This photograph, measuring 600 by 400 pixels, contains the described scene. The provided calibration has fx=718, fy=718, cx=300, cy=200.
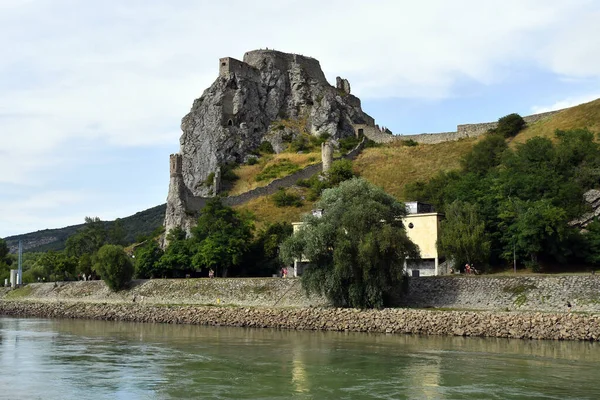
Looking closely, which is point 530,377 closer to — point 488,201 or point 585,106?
point 488,201

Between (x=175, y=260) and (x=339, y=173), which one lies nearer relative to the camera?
(x=175, y=260)

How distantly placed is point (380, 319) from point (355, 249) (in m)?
4.57

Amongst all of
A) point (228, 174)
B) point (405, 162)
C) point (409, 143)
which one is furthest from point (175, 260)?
point (409, 143)

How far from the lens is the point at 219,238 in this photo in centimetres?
6278

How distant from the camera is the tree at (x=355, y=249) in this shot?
1690 inches

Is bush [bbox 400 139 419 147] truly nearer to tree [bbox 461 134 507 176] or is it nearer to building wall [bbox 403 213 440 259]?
tree [bbox 461 134 507 176]

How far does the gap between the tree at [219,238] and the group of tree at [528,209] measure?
1783 centimetres

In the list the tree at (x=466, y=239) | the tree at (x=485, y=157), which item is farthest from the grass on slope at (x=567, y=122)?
the tree at (x=466, y=239)

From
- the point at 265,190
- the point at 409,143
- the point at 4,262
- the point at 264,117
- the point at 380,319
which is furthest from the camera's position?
the point at 264,117

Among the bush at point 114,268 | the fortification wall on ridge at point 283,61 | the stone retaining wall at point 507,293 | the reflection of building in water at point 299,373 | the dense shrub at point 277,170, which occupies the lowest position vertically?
the reflection of building in water at point 299,373

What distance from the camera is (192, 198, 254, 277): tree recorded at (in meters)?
61.5

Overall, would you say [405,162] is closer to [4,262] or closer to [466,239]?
[466,239]

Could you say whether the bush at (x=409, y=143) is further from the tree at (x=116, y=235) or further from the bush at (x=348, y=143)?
the tree at (x=116, y=235)

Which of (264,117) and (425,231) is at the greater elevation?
(264,117)
